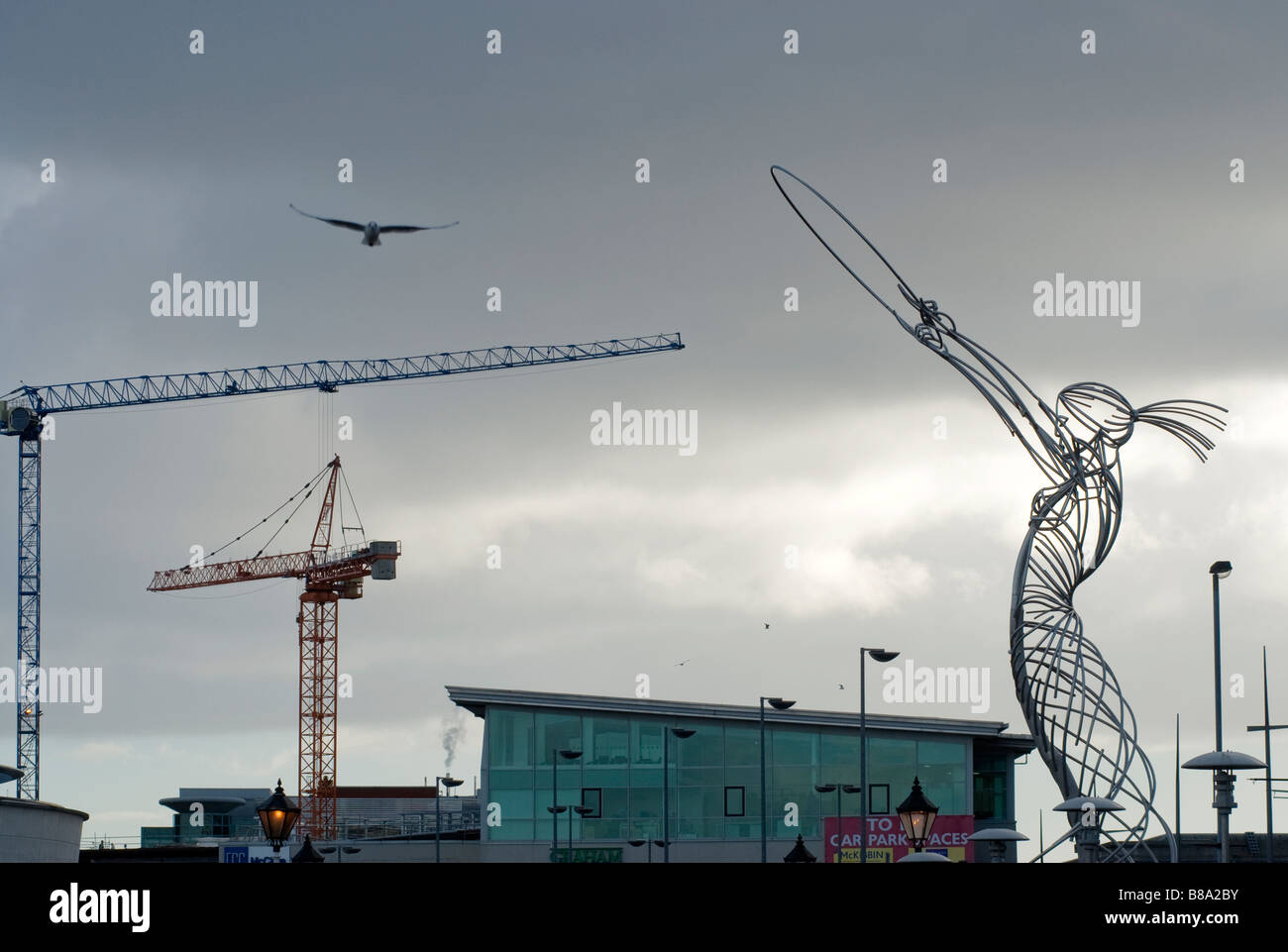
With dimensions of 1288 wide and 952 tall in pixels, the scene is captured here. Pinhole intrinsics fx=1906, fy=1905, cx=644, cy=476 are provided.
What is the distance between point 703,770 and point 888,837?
7321 mm

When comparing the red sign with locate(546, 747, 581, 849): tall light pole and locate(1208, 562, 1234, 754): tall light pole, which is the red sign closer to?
locate(546, 747, 581, 849): tall light pole

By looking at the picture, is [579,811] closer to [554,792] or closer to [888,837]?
[554,792]

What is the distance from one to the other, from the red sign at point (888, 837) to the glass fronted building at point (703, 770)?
43 centimetres

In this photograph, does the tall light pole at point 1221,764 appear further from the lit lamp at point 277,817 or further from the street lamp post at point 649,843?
the street lamp post at point 649,843

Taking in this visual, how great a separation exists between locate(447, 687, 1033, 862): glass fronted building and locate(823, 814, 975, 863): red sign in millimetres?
427

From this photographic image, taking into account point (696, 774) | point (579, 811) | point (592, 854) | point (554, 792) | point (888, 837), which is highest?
point (696, 774)

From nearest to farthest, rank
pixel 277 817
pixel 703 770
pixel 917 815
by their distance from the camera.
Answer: pixel 277 817
pixel 917 815
pixel 703 770

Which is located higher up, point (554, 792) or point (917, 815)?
point (917, 815)

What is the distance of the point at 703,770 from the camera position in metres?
72.2

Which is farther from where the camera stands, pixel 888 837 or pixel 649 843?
pixel 888 837

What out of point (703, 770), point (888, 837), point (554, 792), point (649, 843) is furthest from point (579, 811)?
point (888, 837)
